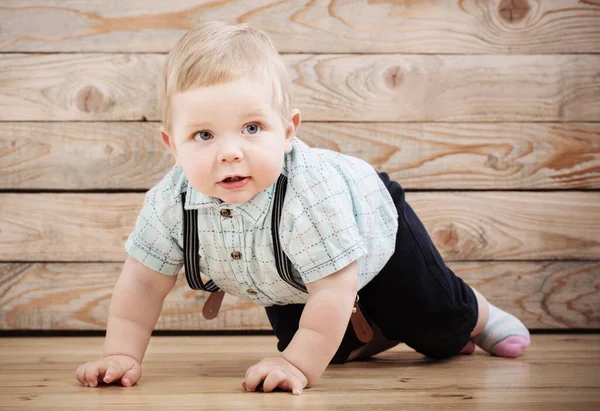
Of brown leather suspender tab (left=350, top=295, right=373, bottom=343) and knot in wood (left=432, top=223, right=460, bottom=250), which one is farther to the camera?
knot in wood (left=432, top=223, right=460, bottom=250)

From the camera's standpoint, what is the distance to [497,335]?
4.21ft

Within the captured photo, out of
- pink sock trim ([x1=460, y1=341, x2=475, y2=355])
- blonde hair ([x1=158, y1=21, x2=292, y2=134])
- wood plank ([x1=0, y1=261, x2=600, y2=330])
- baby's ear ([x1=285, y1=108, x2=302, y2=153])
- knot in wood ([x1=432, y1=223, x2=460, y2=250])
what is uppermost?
blonde hair ([x1=158, y1=21, x2=292, y2=134])

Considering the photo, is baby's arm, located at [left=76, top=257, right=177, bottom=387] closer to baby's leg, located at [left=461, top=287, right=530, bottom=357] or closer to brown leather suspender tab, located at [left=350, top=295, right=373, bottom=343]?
brown leather suspender tab, located at [left=350, top=295, right=373, bottom=343]

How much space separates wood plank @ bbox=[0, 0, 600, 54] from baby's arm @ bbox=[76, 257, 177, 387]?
2.10 feet

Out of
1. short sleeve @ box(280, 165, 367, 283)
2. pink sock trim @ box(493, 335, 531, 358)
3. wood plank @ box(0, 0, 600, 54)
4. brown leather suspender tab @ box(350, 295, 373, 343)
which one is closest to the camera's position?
short sleeve @ box(280, 165, 367, 283)

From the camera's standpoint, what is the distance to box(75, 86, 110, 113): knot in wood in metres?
1.54

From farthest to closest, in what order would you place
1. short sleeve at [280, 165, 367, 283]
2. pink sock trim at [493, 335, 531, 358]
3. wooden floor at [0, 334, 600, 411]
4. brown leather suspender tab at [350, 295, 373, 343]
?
pink sock trim at [493, 335, 531, 358] < brown leather suspender tab at [350, 295, 373, 343] < short sleeve at [280, 165, 367, 283] < wooden floor at [0, 334, 600, 411]

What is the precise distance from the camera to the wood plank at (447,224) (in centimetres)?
154

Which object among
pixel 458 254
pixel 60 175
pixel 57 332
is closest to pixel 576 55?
pixel 458 254

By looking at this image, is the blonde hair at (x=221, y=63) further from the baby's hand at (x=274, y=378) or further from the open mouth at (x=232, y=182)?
the baby's hand at (x=274, y=378)

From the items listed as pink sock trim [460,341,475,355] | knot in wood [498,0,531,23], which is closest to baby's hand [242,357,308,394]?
pink sock trim [460,341,475,355]

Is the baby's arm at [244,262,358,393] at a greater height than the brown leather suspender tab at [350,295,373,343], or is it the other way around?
the baby's arm at [244,262,358,393]

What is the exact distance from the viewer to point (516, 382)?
103 centimetres

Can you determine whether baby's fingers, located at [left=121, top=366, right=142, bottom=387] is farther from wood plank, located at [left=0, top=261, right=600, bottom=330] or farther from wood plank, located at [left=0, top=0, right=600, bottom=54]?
wood plank, located at [left=0, top=0, right=600, bottom=54]
